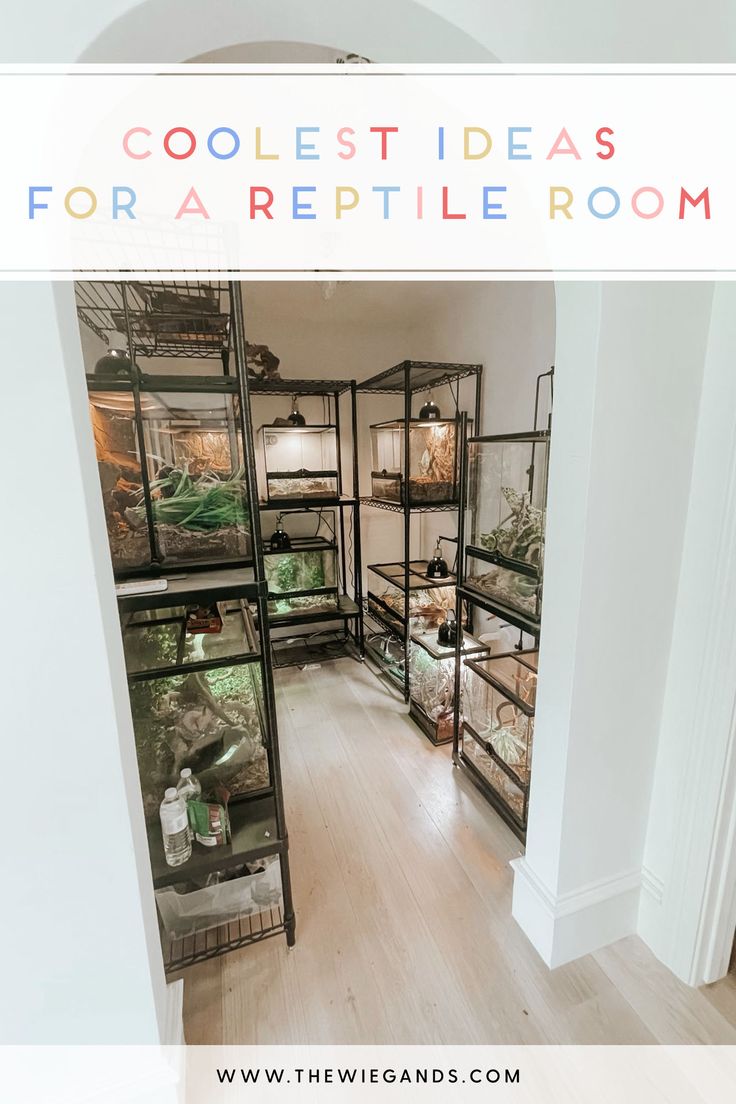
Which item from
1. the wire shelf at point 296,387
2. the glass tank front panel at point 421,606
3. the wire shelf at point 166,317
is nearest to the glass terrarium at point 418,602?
the glass tank front panel at point 421,606

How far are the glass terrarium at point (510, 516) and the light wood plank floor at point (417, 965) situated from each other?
920 mm

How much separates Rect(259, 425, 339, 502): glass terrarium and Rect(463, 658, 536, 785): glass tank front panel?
1599 mm

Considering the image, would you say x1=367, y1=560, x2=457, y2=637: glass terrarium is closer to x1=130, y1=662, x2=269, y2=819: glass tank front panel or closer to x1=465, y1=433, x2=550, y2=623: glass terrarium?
x1=465, y1=433, x2=550, y2=623: glass terrarium

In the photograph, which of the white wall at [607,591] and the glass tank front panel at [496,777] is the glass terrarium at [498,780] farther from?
the white wall at [607,591]

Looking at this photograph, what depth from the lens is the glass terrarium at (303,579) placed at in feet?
10.3

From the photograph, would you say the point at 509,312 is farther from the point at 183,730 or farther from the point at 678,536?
the point at 183,730

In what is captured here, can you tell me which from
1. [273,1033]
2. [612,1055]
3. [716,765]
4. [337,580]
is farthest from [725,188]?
[337,580]

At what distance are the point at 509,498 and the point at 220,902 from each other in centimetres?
157

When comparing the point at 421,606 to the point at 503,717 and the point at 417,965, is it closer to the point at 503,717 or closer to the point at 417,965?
the point at 503,717

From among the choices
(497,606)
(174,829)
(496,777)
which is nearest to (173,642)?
(174,829)

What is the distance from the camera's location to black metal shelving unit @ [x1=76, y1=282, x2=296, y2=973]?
1128mm

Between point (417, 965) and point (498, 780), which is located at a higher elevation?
point (498, 780)

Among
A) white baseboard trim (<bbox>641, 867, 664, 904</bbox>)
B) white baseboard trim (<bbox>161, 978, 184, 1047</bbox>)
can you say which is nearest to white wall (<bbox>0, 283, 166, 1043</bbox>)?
white baseboard trim (<bbox>161, 978, 184, 1047</bbox>)

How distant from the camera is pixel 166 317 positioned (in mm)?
1329
